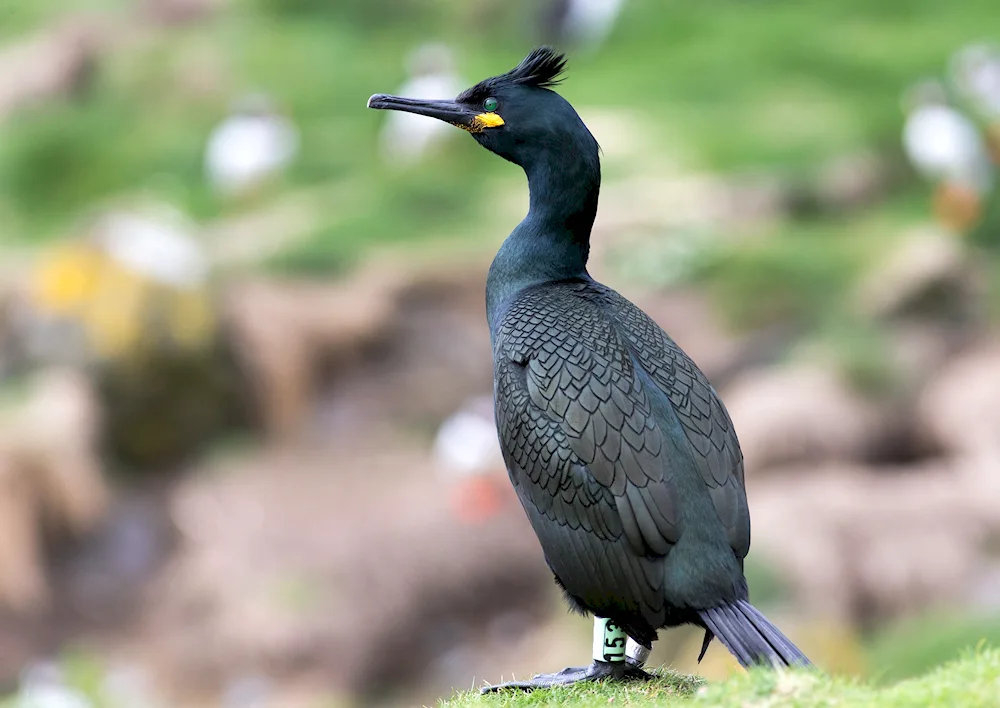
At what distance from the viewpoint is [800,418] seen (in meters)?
11.8

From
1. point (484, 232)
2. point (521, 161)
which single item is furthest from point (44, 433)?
point (521, 161)

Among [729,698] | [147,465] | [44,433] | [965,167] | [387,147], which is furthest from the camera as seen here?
[387,147]

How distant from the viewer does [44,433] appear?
12.2 m

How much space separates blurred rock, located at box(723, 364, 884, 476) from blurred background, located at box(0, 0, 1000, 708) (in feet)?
0.09

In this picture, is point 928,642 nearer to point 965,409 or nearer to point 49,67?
point 965,409

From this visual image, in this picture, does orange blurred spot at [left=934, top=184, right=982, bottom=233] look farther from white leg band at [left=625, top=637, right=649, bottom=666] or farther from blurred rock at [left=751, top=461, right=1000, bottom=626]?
white leg band at [left=625, top=637, right=649, bottom=666]

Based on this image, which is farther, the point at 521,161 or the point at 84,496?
the point at 84,496

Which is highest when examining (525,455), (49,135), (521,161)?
(49,135)

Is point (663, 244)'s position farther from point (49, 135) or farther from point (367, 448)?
point (49, 135)

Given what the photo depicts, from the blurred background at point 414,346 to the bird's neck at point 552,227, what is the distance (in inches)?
161

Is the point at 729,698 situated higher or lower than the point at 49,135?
lower

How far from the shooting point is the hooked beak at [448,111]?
5645mm

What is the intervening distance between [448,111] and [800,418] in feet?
22.3

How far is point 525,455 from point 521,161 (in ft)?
4.01
